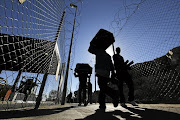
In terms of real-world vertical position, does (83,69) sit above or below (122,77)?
above

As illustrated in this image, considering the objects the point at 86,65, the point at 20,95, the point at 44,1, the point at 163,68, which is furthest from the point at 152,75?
the point at 20,95

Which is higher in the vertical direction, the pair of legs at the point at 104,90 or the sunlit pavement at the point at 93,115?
the pair of legs at the point at 104,90

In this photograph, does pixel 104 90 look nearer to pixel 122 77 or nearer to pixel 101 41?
pixel 122 77

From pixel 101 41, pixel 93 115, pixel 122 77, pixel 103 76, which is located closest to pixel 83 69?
pixel 122 77

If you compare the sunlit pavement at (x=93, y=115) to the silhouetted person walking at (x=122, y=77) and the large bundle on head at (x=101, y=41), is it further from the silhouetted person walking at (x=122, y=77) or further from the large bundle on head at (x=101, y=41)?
the large bundle on head at (x=101, y=41)

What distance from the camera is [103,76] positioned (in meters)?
1.99

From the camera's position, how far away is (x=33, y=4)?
79.5 inches

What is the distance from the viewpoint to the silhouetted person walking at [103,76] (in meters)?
1.91

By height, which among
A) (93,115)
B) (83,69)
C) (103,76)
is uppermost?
(83,69)

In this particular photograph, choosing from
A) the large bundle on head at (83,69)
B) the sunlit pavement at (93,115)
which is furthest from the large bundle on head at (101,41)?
the large bundle on head at (83,69)

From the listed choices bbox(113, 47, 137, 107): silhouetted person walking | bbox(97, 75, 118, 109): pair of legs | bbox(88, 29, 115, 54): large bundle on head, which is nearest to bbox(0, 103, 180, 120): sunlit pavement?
bbox(97, 75, 118, 109): pair of legs

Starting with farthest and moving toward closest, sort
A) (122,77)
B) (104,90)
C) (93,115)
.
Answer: (122,77) → (104,90) → (93,115)

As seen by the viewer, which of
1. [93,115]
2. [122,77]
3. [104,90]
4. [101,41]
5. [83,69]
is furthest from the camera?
[83,69]

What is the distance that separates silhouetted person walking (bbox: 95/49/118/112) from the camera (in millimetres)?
1914
